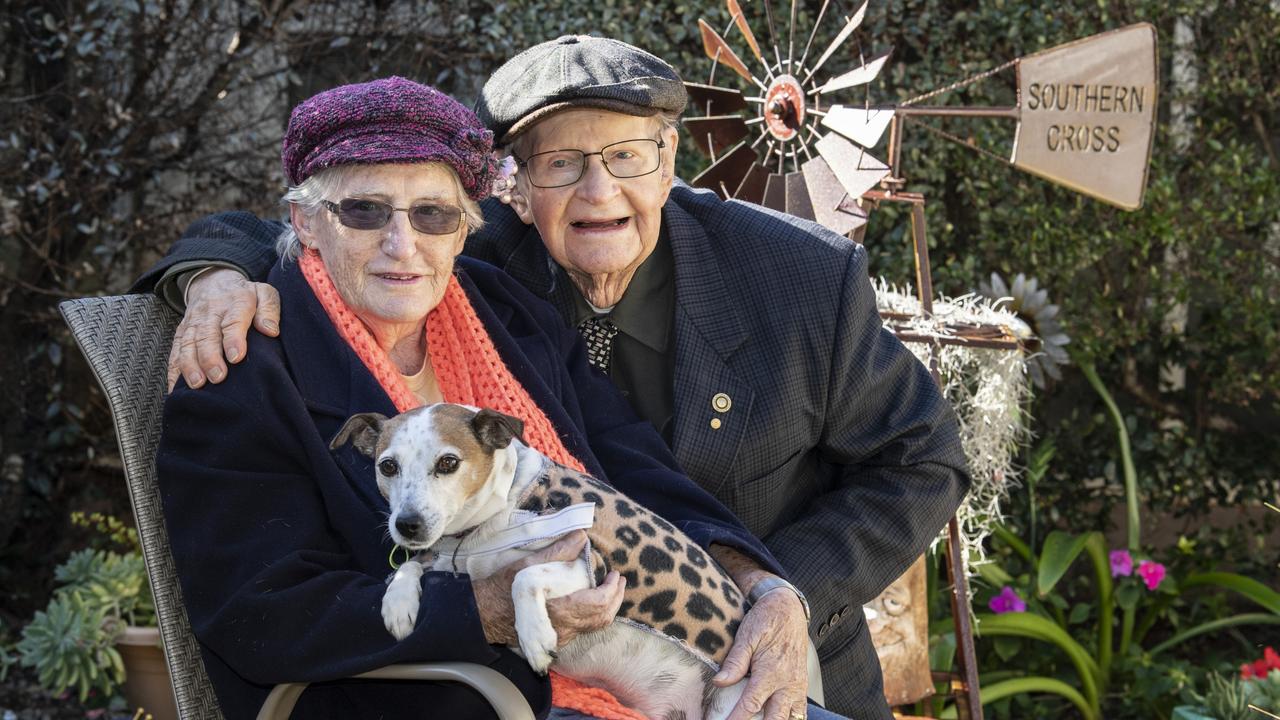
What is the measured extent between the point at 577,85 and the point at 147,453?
124 centimetres

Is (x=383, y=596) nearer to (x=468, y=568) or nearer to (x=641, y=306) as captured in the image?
(x=468, y=568)

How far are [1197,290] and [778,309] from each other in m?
3.62

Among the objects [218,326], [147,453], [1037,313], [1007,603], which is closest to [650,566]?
[218,326]

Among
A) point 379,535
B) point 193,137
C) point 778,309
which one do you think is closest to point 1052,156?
point 778,309

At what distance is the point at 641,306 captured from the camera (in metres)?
3.26

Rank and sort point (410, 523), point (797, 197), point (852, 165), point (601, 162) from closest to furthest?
point (410, 523)
point (601, 162)
point (852, 165)
point (797, 197)

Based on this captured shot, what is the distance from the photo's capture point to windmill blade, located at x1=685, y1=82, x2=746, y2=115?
3908mm

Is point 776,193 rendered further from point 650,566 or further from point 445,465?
point 445,465

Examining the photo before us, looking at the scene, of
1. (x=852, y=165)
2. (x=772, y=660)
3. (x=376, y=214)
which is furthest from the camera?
(x=852, y=165)

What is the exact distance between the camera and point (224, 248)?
295 cm

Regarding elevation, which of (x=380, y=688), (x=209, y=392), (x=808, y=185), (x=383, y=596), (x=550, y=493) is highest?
(x=808, y=185)

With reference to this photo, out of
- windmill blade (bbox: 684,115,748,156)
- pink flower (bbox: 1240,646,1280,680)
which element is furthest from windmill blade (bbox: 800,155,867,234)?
pink flower (bbox: 1240,646,1280,680)

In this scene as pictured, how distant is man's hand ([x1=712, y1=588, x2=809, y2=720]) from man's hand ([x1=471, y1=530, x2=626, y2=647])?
300mm

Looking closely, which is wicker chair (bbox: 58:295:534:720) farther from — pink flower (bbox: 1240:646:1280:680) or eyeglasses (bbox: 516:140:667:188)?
pink flower (bbox: 1240:646:1280:680)
